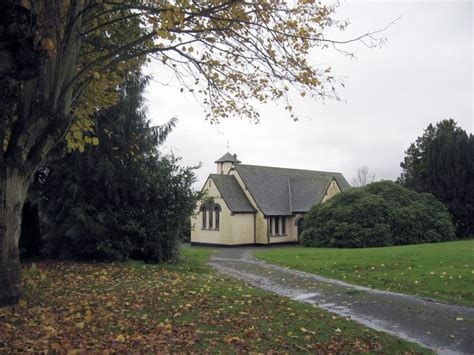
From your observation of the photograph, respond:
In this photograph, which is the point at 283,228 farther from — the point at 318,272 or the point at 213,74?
the point at 213,74

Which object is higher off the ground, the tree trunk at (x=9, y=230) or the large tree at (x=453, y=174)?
the large tree at (x=453, y=174)

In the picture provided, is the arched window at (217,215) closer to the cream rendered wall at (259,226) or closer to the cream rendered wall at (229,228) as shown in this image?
the cream rendered wall at (229,228)

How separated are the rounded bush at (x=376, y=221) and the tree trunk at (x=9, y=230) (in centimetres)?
2833

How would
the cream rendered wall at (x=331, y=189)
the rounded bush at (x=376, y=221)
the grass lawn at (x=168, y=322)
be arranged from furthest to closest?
the cream rendered wall at (x=331, y=189) < the rounded bush at (x=376, y=221) < the grass lawn at (x=168, y=322)

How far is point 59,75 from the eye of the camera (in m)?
8.28

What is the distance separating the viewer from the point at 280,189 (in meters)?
45.7

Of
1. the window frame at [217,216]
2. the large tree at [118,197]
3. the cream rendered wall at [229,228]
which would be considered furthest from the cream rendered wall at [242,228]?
the large tree at [118,197]

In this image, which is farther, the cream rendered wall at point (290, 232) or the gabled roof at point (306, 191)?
the gabled roof at point (306, 191)

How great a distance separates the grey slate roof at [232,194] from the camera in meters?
40.8

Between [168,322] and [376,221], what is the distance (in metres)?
29.6

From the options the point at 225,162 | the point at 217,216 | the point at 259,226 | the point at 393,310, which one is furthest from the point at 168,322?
the point at 225,162

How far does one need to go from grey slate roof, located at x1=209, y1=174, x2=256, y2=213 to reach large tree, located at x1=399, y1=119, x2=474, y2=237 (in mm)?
16661

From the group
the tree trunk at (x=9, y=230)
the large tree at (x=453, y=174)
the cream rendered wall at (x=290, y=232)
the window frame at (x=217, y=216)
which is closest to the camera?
the tree trunk at (x=9, y=230)

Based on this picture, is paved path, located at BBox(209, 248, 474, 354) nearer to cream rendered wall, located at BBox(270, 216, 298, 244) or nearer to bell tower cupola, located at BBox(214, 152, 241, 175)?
cream rendered wall, located at BBox(270, 216, 298, 244)
